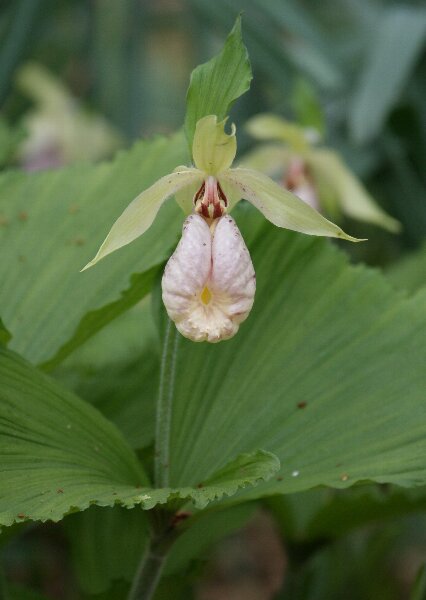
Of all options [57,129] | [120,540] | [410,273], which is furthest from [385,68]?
[120,540]

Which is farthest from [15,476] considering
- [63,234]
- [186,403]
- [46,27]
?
[46,27]

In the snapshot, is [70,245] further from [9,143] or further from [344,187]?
[344,187]

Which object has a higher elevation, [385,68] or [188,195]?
[385,68]

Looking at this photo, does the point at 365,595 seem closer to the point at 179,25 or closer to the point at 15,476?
the point at 15,476

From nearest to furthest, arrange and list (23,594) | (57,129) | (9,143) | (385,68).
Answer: (23,594), (9,143), (385,68), (57,129)

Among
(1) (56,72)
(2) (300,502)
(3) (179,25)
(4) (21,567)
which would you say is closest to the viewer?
(2) (300,502)

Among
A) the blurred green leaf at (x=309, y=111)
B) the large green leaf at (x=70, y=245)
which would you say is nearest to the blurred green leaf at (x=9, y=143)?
the large green leaf at (x=70, y=245)

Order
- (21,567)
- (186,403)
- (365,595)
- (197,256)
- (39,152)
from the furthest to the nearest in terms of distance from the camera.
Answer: (39,152), (21,567), (365,595), (186,403), (197,256)

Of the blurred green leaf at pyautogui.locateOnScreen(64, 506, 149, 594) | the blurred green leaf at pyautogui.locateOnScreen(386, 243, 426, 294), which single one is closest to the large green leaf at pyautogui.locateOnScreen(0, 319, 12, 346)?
the blurred green leaf at pyautogui.locateOnScreen(64, 506, 149, 594)
